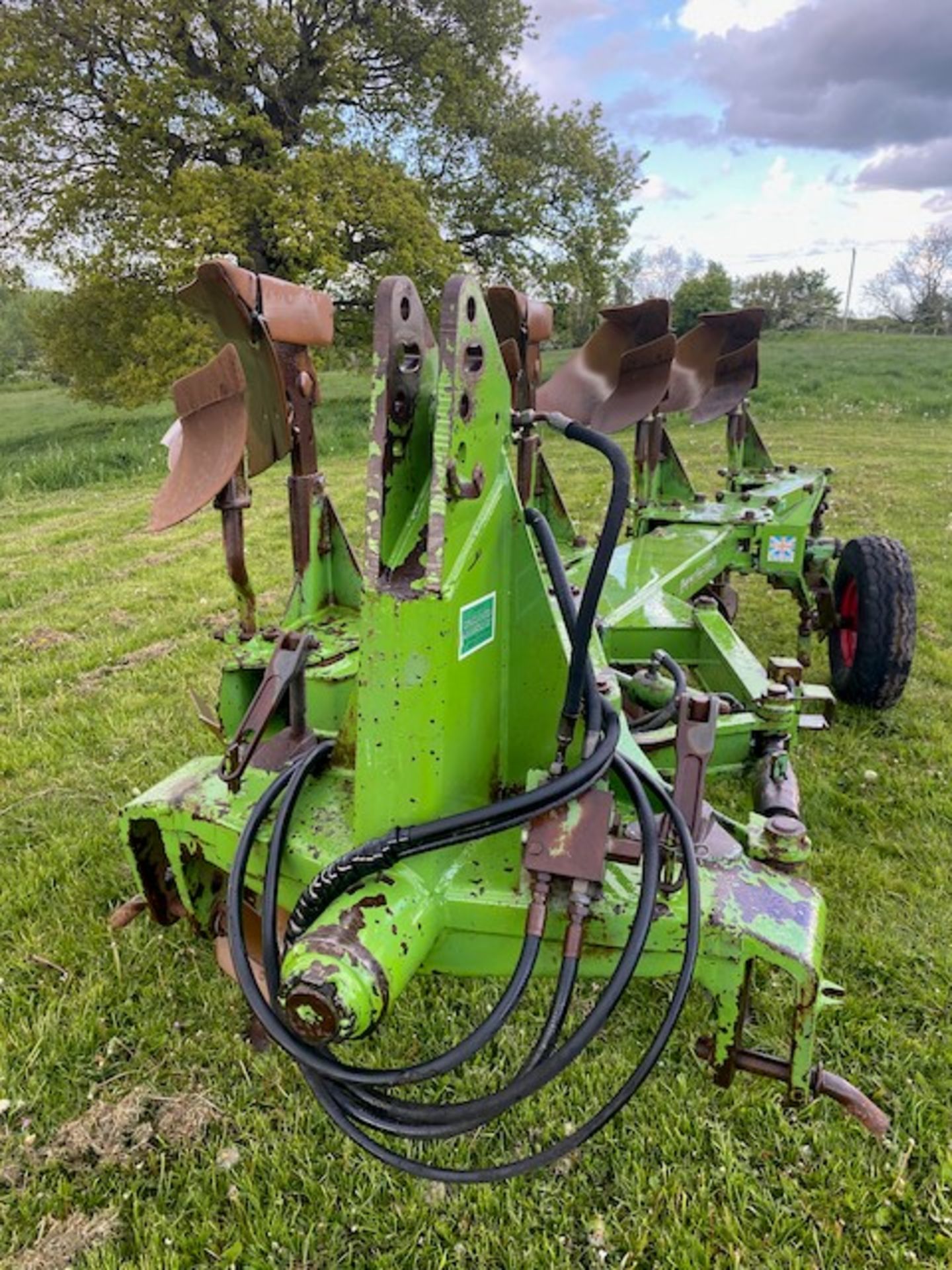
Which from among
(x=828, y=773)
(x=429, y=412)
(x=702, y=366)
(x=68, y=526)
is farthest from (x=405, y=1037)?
(x=68, y=526)

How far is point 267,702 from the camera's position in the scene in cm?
203

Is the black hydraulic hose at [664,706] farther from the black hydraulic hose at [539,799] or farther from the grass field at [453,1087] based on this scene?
the grass field at [453,1087]

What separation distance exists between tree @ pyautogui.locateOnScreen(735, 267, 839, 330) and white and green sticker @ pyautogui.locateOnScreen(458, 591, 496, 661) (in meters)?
43.6

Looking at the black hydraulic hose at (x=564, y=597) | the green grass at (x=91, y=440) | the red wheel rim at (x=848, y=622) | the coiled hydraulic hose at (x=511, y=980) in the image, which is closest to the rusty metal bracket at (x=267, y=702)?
the coiled hydraulic hose at (x=511, y=980)

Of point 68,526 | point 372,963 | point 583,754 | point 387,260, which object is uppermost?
point 387,260

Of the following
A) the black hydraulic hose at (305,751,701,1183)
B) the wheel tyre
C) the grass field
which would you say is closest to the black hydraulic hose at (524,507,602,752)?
the black hydraulic hose at (305,751,701,1183)

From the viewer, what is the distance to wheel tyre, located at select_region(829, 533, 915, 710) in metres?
4.15

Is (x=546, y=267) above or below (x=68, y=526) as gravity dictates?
above

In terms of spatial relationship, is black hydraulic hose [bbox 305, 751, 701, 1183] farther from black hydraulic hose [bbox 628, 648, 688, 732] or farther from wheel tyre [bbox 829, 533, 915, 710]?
wheel tyre [bbox 829, 533, 915, 710]

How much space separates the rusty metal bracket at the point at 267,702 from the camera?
199cm

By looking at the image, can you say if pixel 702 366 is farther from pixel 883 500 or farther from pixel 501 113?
pixel 501 113

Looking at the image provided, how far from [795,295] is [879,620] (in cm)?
4387

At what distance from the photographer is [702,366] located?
527 centimetres

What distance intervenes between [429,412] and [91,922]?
208 centimetres
